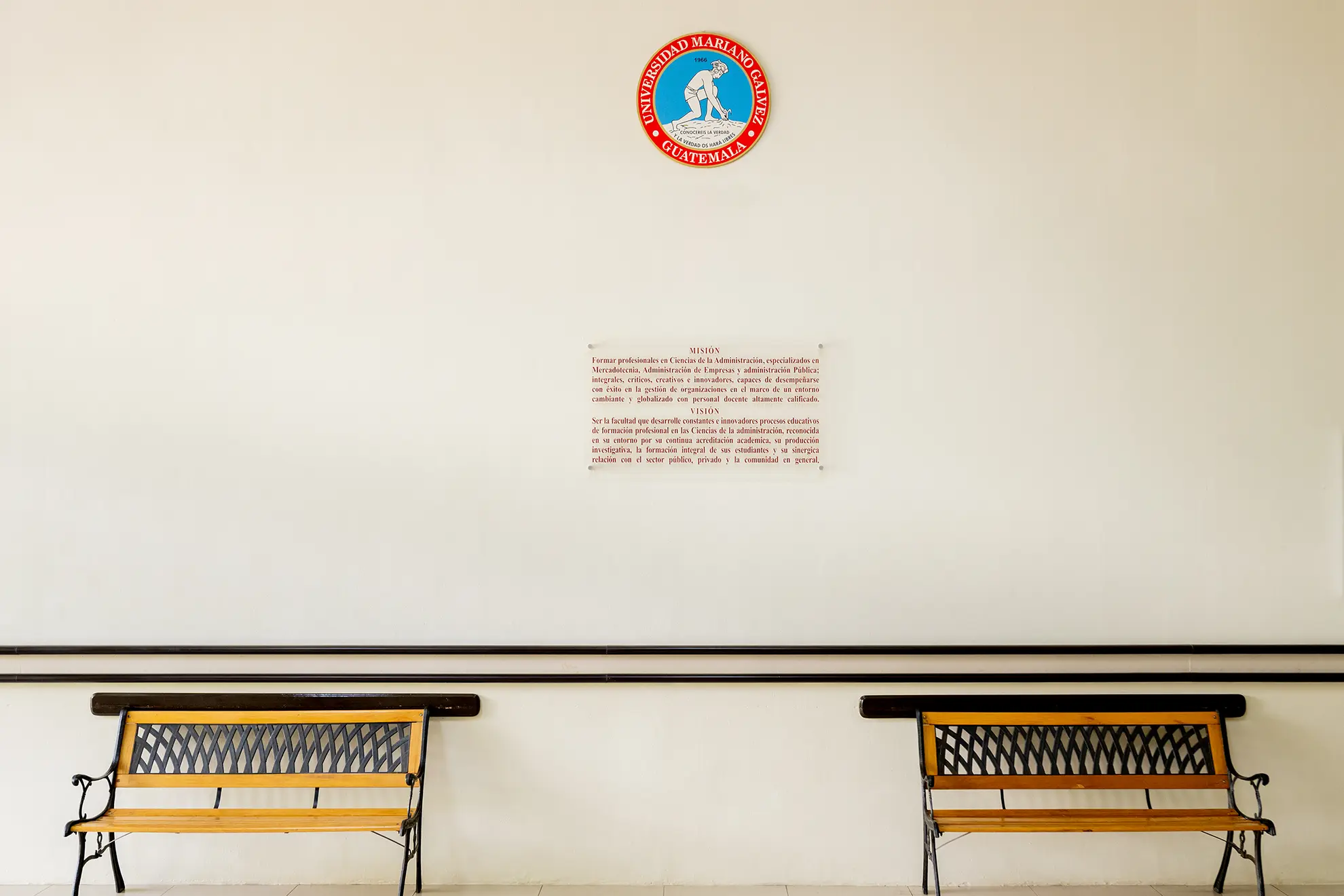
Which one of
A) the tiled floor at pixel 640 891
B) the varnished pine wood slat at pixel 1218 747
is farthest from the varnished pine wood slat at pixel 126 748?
the varnished pine wood slat at pixel 1218 747

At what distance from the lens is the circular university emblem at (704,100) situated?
2.69 metres

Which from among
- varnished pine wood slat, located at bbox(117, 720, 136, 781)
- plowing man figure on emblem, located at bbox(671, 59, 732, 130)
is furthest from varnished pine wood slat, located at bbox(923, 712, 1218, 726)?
varnished pine wood slat, located at bbox(117, 720, 136, 781)

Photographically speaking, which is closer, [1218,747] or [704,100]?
[1218,747]

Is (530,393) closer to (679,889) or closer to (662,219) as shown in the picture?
(662,219)

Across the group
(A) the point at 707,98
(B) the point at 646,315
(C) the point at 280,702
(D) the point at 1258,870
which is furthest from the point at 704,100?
(D) the point at 1258,870

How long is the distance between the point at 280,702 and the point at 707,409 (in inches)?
67.6

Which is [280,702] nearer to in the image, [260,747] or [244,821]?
[260,747]

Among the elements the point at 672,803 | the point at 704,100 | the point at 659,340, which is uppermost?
the point at 704,100

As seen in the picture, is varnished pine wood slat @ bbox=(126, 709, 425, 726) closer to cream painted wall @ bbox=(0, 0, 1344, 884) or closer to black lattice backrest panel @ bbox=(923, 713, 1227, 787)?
cream painted wall @ bbox=(0, 0, 1344, 884)

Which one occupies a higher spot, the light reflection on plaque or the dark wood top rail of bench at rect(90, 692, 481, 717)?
the light reflection on plaque

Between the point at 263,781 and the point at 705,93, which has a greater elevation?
the point at 705,93

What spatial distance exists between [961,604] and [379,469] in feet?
6.65

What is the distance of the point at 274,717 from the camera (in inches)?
100

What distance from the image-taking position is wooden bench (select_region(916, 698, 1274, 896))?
247 centimetres
